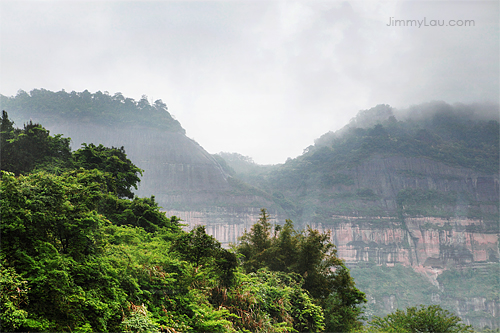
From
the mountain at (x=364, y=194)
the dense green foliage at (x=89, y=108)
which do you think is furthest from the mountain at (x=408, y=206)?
the dense green foliage at (x=89, y=108)

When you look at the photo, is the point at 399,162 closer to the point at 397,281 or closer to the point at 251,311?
the point at 397,281

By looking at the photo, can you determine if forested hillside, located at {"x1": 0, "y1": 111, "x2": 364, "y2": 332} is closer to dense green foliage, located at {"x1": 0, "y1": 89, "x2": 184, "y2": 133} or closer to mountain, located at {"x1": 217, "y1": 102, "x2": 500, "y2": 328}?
mountain, located at {"x1": 217, "y1": 102, "x2": 500, "y2": 328}

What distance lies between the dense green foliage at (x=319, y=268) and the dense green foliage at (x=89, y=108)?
105 m

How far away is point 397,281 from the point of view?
84.0 meters

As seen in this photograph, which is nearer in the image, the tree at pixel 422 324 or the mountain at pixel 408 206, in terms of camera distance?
the tree at pixel 422 324

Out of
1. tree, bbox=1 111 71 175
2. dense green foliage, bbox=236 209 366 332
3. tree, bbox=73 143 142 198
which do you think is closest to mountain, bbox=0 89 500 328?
dense green foliage, bbox=236 209 366 332

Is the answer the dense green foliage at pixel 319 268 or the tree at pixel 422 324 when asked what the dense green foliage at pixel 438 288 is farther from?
the dense green foliage at pixel 319 268

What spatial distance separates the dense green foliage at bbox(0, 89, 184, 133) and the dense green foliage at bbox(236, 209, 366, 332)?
345 feet

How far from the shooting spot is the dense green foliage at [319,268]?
39.8 ft

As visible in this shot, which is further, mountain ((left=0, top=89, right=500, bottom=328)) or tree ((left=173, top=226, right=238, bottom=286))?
mountain ((left=0, top=89, right=500, bottom=328))

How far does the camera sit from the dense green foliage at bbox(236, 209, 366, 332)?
12141mm

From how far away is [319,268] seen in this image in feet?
42.2

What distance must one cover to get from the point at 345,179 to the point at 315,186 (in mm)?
11522

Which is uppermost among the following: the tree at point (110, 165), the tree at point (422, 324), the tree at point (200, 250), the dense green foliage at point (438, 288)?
the tree at point (110, 165)
